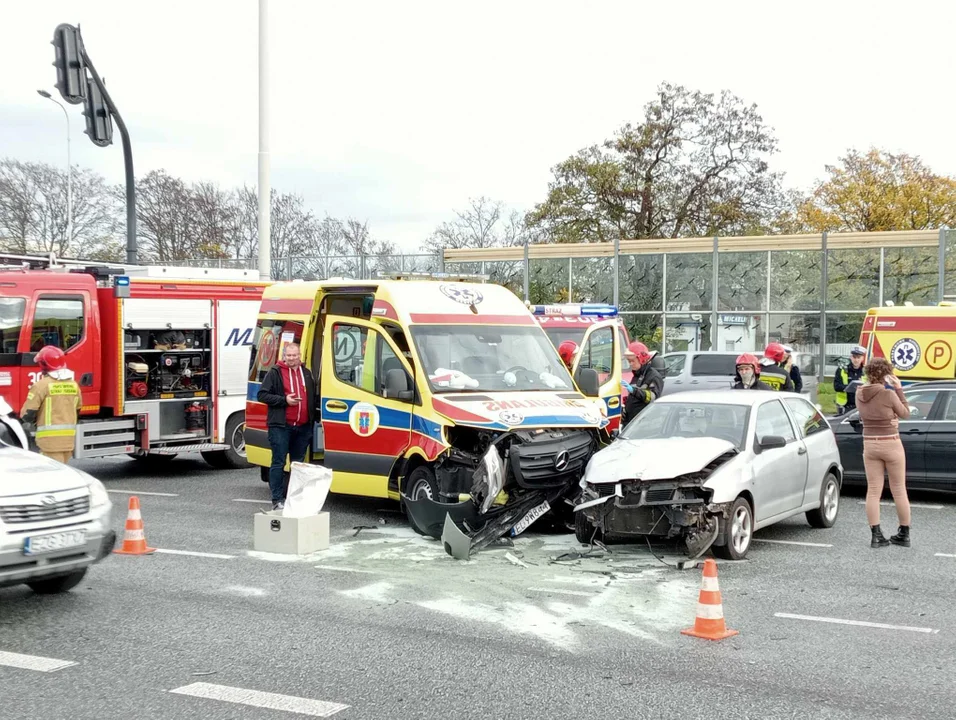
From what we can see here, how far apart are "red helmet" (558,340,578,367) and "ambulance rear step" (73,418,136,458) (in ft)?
19.0

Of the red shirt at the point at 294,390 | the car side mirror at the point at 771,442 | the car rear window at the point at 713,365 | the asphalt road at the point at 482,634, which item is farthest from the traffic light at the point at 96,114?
the car rear window at the point at 713,365

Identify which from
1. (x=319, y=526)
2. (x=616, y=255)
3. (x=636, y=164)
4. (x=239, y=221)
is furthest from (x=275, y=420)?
Answer: (x=239, y=221)

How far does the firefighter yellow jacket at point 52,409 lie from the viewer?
1169 cm

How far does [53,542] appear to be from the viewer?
23.6 feet

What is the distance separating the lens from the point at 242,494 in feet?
44.3

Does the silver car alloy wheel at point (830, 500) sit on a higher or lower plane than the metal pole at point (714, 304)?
lower

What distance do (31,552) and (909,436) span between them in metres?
9.82

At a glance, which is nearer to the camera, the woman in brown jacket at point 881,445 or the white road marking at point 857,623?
the white road marking at point 857,623

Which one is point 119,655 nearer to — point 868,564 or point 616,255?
point 868,564

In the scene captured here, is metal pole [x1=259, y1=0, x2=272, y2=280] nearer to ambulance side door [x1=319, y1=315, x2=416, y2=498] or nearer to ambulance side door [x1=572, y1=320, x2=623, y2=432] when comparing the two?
ambulance side door [x1=572, y1=320, x2=623, y2=432]

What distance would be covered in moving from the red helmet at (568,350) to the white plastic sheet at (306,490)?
19.0 ft

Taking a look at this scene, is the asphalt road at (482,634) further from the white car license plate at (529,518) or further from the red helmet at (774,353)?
the red helmet at (774,353)

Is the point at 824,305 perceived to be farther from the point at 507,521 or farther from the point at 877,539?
the point at 507,521

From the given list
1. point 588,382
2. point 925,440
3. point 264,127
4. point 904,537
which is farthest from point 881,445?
point 264,127
